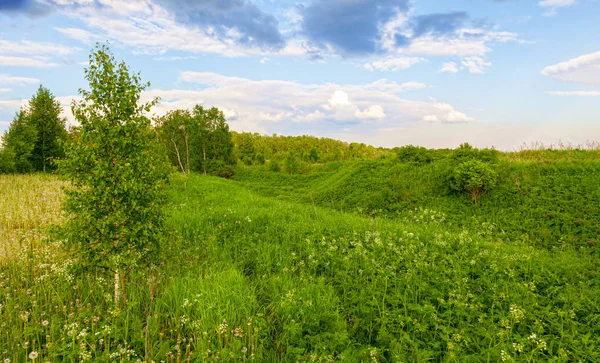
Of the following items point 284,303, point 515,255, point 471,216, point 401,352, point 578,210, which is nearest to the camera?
point 401,352

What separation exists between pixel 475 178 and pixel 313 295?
1345 cm

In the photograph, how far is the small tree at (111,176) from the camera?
6312mm

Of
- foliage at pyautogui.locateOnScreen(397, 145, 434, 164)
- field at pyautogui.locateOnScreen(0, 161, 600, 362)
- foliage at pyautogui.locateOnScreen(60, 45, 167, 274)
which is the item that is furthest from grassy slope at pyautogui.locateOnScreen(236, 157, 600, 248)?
foliage at pyautogui.locateOnScreen(60, 45, 167, 274)

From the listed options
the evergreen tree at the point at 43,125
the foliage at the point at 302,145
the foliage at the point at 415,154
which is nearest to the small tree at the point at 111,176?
the foliage at the point at 415,154

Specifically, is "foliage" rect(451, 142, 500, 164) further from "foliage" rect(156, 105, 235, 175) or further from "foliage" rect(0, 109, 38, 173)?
"foliage" rect(0, 109, 38, 173)

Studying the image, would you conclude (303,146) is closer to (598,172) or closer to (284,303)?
(598,172)

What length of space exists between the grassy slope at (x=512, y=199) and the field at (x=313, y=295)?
6.1 inches

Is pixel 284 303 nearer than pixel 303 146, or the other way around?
pixel 284 303

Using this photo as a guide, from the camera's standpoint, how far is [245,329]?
19.0 feet

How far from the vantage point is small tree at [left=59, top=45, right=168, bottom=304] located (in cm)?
631

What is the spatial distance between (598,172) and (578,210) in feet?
13.2

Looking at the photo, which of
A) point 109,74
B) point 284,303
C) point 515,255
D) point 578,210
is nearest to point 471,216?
point 578,210

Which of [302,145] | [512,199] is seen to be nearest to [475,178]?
[512,199]

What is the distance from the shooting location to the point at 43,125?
115 ft
